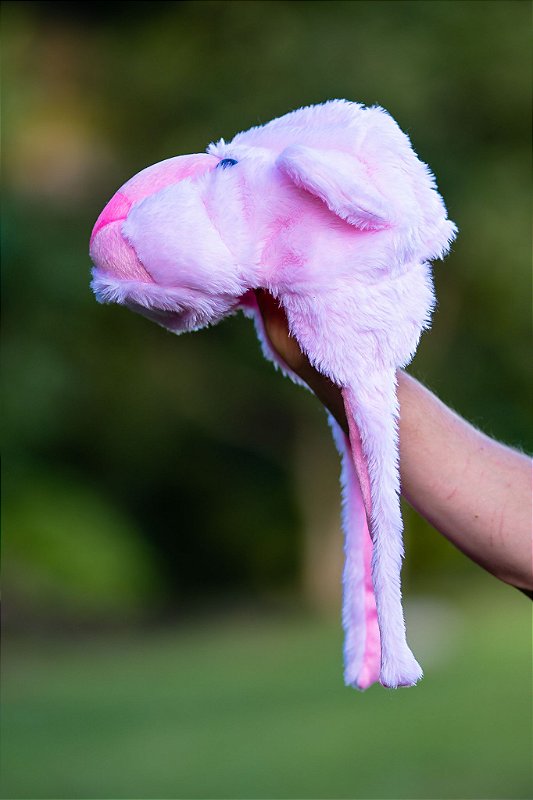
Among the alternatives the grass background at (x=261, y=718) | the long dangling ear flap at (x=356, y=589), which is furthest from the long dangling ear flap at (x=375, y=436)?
the grass background at (x=261, y=718)

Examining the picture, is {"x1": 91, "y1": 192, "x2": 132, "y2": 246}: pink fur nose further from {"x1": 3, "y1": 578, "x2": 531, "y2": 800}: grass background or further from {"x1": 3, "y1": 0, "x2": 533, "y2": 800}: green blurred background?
{"x1": 3, "y1": 0, "x2": 533, "y2": 800}: green blurred background

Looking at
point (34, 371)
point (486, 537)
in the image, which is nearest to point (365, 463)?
point (486, 537)

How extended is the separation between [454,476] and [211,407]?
306 inches

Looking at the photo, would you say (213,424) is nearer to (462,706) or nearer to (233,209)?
(462,706)

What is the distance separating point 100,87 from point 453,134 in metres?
2.82

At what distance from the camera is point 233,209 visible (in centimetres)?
111

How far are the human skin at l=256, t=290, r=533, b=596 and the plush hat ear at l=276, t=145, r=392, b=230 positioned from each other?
17cm

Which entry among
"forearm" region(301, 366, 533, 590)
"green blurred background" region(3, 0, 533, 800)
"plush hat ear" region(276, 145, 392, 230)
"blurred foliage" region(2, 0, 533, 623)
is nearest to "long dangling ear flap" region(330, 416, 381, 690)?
"forearm" region(301, 366, 533, 590)

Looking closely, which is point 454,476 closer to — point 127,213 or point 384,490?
point 384,490

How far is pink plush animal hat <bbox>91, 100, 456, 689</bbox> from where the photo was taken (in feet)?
3.54

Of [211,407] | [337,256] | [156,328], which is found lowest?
[337,256]

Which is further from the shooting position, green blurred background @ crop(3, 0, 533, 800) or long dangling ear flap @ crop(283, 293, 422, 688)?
green blurred background @ crop(3, 0, 533, 800)

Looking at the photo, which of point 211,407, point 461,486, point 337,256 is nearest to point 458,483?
point 461,486

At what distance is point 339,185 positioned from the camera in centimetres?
104
